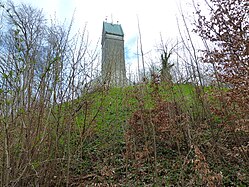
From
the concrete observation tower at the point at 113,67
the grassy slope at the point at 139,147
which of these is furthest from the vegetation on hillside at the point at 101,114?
the concrete observation tower at the point at 113,67

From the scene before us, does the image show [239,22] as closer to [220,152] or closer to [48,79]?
[220,152]

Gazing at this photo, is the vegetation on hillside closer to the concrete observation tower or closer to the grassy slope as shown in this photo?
the grassy slope

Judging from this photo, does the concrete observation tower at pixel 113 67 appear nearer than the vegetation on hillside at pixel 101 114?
No

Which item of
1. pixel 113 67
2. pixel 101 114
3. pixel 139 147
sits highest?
pixel 113 67

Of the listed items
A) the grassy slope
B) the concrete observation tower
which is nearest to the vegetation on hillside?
the grassy slope

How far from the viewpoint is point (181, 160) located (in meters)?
3.79

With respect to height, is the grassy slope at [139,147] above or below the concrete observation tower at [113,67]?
below

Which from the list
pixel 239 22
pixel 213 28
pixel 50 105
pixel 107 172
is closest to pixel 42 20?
pixel 50 105

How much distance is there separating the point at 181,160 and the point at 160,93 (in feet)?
4.96

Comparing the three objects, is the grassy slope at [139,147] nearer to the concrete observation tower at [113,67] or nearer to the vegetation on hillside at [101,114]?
the vegetation on hillside at [101,114]

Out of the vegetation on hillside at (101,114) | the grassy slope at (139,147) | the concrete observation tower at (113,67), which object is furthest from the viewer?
the concrete observation tower at (113,67)

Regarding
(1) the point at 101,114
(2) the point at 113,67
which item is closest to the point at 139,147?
(1) the point at 101,114

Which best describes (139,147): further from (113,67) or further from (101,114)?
(113,67)

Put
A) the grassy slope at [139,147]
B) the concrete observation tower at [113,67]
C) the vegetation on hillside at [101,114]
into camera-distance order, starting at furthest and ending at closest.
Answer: the concrete observation tower at [113,67] → the grassy slope at [139,147] → the vegetation on hillside at [101,114]
